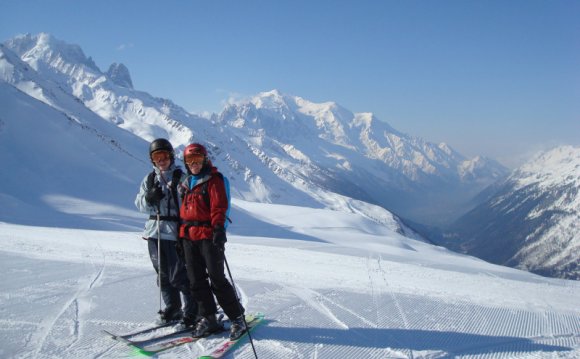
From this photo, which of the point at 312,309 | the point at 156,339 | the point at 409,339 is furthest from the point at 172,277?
the point at 409,339

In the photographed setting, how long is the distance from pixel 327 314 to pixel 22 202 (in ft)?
161

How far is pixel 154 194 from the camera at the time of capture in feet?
19.1

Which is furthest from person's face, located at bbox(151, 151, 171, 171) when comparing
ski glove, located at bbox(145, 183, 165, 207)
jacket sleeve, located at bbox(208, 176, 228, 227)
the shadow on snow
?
the shadow on snow

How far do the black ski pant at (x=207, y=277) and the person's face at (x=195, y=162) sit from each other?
39.1 inches

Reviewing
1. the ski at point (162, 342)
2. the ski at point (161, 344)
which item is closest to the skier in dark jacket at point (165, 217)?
the ski at point (162, 342)

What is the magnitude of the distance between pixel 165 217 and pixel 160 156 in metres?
0.91

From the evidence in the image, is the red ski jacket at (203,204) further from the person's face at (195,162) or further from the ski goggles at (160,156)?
the ski goggles at (160,156)

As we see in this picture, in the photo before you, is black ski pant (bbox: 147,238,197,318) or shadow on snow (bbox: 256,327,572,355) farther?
black ski pant (bbox: 147,238,197,318)

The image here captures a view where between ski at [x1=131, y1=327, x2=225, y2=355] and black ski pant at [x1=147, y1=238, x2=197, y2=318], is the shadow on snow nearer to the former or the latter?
ski at [x1=131, y1=327, x2=225, y2=355]

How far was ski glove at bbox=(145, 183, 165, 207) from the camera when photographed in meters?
5.83

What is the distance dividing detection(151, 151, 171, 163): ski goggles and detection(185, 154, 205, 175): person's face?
57 cm

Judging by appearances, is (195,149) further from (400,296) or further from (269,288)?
(400,296)

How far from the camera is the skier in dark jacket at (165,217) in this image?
5941 millimetres

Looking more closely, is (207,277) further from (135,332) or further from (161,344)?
(135,332)
